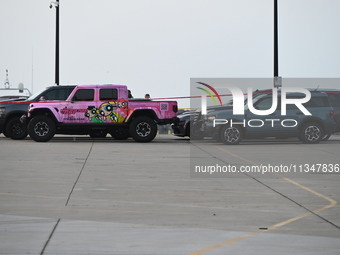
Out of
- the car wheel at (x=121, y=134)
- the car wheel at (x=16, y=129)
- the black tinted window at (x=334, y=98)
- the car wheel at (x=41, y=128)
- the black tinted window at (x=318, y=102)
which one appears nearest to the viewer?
the car wheel at (x=41, y=128)

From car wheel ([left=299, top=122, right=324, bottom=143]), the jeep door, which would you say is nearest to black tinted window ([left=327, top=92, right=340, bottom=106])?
car wheel ([left=299, top=122, right=324, bottom=143])

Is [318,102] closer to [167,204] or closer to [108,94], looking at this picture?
[108,94]

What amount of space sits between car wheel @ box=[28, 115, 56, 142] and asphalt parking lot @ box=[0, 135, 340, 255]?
5.85m

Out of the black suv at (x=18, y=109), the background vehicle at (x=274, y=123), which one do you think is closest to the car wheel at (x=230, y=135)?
the background vehicle at (x=274, y=123)

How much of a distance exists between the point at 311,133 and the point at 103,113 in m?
7.20

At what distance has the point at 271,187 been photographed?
13.0 m

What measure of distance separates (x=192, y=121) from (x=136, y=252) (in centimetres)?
1962

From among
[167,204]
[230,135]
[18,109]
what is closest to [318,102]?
[230,135]

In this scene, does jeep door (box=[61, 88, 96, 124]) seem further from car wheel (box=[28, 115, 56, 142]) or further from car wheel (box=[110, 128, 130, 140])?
car wheel (box=[110, 128, 130, 140])

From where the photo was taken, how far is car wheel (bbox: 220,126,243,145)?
2509 centimetres

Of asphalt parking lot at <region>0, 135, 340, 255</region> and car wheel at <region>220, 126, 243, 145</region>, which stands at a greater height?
car wheel at <region>220, 126, 243, 145</region>

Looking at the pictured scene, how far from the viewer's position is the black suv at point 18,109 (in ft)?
87.9

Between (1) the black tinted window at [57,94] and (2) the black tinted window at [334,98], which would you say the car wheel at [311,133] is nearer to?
(2) the black tinted window at [334,98]

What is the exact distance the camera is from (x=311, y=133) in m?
25.9
